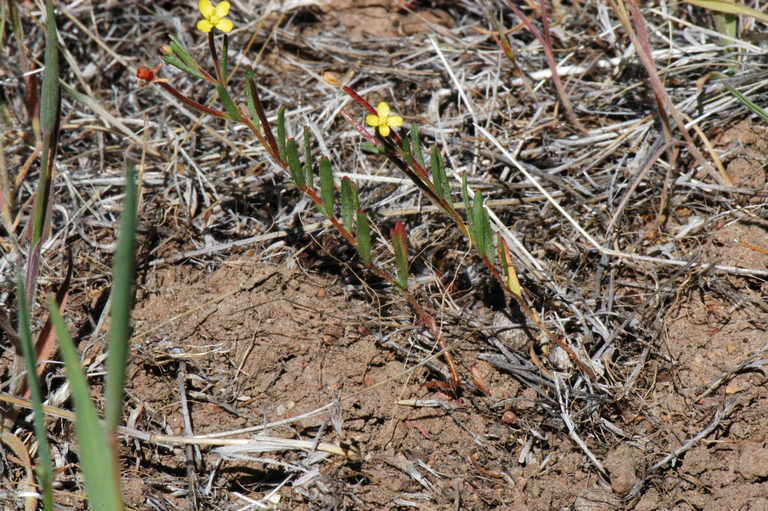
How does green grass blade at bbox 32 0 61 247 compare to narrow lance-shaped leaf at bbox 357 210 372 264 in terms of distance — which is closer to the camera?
narrow lance-shaped leaf at bbox 357 210 372 264

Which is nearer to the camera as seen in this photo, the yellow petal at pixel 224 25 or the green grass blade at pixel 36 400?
the green grass blade at pixel 36 400

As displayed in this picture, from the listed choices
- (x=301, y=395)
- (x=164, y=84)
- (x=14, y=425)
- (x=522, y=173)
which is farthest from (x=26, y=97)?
(x=522, y=173)

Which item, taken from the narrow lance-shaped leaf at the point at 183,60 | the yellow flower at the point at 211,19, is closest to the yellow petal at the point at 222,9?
the yellow flower at the point at 211,19

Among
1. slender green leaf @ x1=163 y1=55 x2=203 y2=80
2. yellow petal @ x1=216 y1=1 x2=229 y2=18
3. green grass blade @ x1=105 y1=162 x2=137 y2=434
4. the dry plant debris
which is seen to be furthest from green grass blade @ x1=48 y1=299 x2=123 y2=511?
A: yellow petal @ x1=216 y1=1 x2=229 y2=18

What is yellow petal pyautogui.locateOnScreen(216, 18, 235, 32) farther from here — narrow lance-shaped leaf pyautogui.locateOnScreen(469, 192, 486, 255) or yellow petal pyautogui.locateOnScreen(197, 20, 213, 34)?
narrow lance-shaped leaf pyautogui.locateOnScreen(469, 192, 486, 255)

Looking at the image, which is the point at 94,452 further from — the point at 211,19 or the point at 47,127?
the point at 47,127

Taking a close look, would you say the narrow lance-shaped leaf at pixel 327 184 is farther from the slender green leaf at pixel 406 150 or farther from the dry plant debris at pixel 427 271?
the dry plant debris at pixel 427 271
